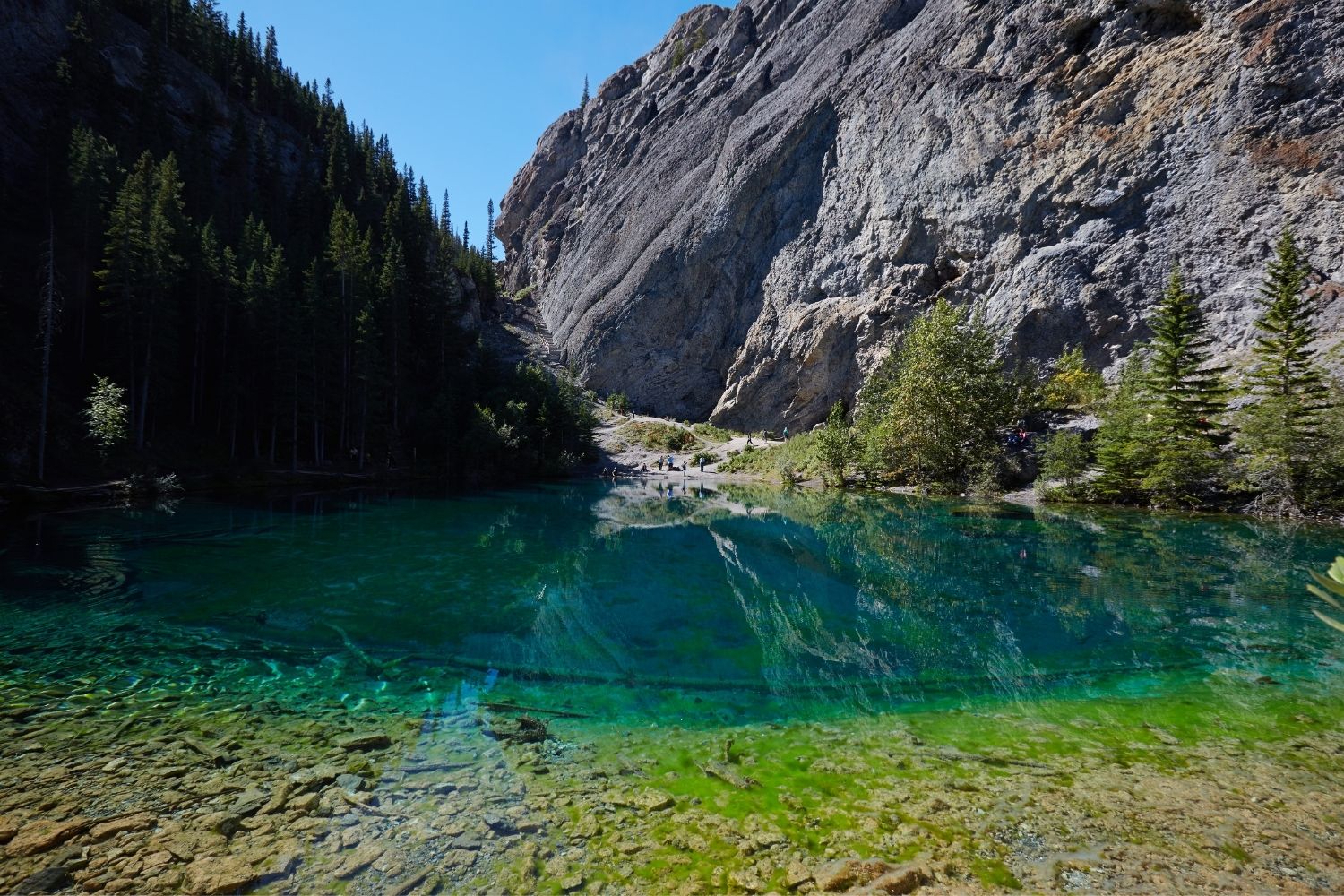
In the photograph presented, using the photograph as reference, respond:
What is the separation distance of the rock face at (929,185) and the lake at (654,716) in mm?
34004

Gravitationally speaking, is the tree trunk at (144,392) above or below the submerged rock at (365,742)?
above

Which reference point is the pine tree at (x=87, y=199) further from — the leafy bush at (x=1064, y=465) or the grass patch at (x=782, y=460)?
the leafy bush at (x=1064, y=465)

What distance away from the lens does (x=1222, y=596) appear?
1388cm

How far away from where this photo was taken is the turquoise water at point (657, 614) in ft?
29.3

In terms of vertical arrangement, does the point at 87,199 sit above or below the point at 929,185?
below

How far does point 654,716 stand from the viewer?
8086 mm

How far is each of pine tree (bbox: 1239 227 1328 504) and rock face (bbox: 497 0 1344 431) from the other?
654cm

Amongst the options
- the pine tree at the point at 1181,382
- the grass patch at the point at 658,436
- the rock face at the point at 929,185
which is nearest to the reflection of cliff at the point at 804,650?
the pine tree at the point at 1181,382

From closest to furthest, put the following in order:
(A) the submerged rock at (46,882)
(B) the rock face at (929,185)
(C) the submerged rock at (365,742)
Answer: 1. (A) the submerged rock at (46,882)
2. (C) the submerged rock at (365,742)
3. (B) the rock face at (929,185)

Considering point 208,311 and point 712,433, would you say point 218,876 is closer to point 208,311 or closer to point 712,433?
point 208,311

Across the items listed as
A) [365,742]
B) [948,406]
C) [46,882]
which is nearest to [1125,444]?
[948,406]

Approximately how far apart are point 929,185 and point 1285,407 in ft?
131

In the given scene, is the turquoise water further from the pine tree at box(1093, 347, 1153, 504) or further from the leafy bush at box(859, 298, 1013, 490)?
the leafy bush at box(859, 298, 1013, 490)

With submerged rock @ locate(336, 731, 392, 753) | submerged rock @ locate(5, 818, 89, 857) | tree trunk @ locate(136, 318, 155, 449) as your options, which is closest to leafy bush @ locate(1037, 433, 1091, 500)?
submerged rock @ locate(336, 731, 392, 753)
